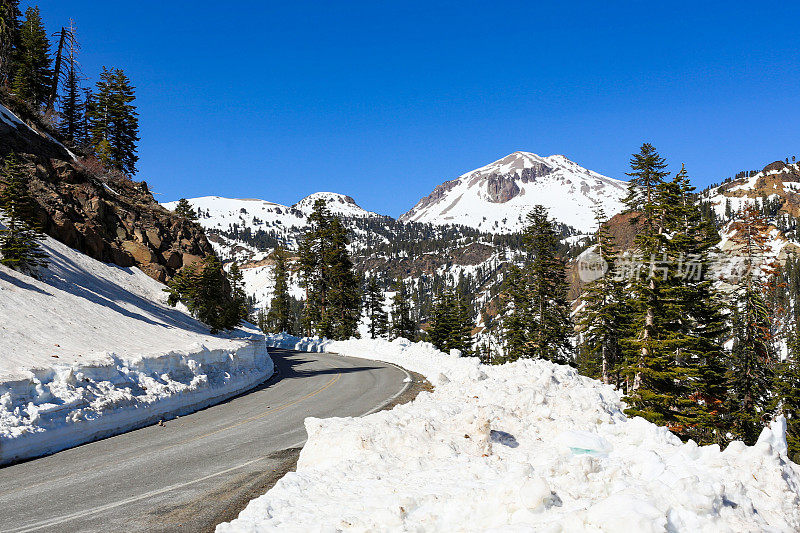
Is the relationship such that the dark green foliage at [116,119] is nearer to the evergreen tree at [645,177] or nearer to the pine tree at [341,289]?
the pine tree at [341,289]

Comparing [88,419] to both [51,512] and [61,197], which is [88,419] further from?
[61,197]

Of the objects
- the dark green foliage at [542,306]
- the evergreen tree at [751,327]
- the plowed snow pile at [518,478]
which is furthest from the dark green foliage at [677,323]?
the plowed snow pile at [518,478]

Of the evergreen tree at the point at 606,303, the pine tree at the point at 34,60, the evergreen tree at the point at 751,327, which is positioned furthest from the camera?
the pine tree at the point at 34,60

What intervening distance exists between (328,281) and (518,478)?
1966 inches

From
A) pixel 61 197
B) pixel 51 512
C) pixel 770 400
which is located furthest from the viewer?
pixel 770 400

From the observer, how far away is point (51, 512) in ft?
20.3

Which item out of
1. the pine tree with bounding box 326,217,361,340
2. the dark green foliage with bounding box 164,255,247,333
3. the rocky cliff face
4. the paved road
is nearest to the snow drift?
the paved road

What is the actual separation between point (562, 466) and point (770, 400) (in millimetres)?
32864

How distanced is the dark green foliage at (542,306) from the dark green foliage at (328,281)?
20.5m

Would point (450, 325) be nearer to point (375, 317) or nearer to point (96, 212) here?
point (375, 317)

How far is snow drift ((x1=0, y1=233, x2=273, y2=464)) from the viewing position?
9.50 metres

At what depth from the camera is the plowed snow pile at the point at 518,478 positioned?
14.3 ft

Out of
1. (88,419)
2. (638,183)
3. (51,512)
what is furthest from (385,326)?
(51,512)

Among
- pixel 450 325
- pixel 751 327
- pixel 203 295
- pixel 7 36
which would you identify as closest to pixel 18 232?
pixel 203 295
